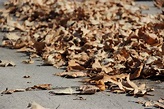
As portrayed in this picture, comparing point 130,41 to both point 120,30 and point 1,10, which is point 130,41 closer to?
point 120,30

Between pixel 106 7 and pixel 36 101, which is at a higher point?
pixel 106 7

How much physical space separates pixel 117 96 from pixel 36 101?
0.67m

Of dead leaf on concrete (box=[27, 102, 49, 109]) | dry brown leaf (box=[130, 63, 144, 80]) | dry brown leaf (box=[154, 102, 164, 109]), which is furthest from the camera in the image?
dry brown leaf (box=[130, 63, 144, 80])

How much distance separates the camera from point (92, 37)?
20.8 ft

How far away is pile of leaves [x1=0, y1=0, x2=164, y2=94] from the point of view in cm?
515

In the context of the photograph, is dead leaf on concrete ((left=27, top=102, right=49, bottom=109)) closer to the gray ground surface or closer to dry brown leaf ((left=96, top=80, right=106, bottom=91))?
the gray ground surface

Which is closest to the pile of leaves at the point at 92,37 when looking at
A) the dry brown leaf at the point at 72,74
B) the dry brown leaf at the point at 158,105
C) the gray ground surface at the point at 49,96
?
the dry brown leaf at the point at 72,74

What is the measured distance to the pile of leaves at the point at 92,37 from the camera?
5152 millimetres

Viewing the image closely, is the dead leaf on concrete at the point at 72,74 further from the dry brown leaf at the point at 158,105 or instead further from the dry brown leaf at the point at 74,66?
the dry brown leaf at the point at 158,105

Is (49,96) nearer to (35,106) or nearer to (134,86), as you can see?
(35,106)

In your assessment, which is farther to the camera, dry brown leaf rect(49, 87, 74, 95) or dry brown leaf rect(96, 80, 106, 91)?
dry brown leaf rect(96, 80, 106, 91)

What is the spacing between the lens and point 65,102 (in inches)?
168

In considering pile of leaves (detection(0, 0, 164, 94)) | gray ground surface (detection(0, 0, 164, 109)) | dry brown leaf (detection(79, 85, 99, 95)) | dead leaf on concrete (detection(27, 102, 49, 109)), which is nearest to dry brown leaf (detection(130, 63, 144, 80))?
pile of leaves (detection(0, 0, 164, 94))

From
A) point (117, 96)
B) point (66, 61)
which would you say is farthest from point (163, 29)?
point (117, 96)
